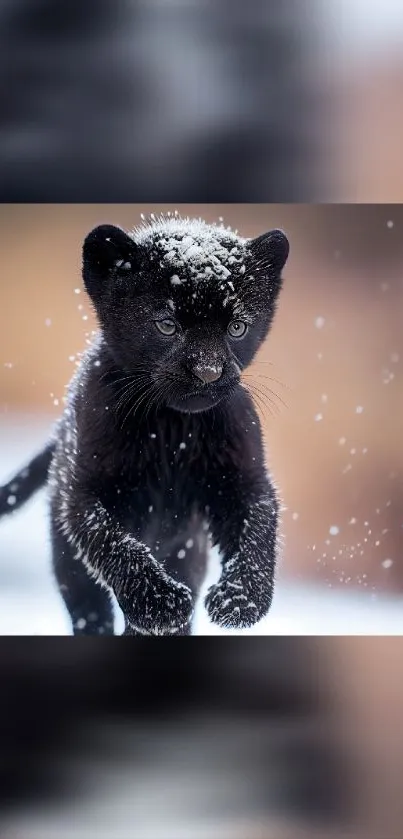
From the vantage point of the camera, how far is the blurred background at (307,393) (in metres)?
1.94

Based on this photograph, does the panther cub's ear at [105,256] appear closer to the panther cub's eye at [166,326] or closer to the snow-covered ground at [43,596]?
the panther cub's eye at [166,326]

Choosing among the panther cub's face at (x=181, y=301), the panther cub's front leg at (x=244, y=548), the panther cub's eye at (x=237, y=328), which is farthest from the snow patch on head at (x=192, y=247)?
the panther cub's front leg at (x=244, y=548)

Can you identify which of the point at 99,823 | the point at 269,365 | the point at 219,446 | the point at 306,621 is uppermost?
the point at 269,365

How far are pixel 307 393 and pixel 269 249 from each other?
36cm

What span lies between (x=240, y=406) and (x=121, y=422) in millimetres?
284

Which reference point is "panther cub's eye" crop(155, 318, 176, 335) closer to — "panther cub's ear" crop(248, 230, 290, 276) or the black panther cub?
the black panther cub

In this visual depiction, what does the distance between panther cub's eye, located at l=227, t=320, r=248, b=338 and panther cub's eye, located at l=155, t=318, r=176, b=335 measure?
5.0 inches

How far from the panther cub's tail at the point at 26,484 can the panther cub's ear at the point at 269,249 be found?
0.65 m

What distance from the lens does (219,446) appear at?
1940 millimetres

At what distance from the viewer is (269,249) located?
1.90m
